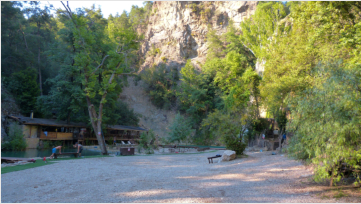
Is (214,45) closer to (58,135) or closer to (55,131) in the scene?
(55,131)

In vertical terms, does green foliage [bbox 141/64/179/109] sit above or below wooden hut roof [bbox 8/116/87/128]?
above

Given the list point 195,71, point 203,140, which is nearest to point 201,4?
point 195,71

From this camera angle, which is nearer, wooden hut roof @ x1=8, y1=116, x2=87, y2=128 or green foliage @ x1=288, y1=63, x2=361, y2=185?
green foliage @ x1=288, y1=63, x2=361, y2=185

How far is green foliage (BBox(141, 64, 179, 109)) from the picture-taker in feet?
155

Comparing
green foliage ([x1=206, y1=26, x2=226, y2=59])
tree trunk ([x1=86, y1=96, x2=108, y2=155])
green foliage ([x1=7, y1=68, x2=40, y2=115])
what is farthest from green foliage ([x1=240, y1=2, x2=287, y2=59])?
green foliage ([x1=7, y1=68, x2=40, y2=115])

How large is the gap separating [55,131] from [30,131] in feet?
12.3

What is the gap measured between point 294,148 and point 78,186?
20.3ft

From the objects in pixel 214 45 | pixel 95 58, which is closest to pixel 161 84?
pixel 214 45

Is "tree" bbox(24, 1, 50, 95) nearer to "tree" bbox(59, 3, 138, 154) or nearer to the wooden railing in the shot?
the wooden railing

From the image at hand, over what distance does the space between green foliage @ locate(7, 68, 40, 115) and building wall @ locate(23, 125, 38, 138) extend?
560 centimetres

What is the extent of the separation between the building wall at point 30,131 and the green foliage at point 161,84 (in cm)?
2340

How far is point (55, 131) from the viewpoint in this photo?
1158 inches

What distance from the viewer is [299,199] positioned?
5.84 m

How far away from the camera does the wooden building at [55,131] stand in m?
25.3
